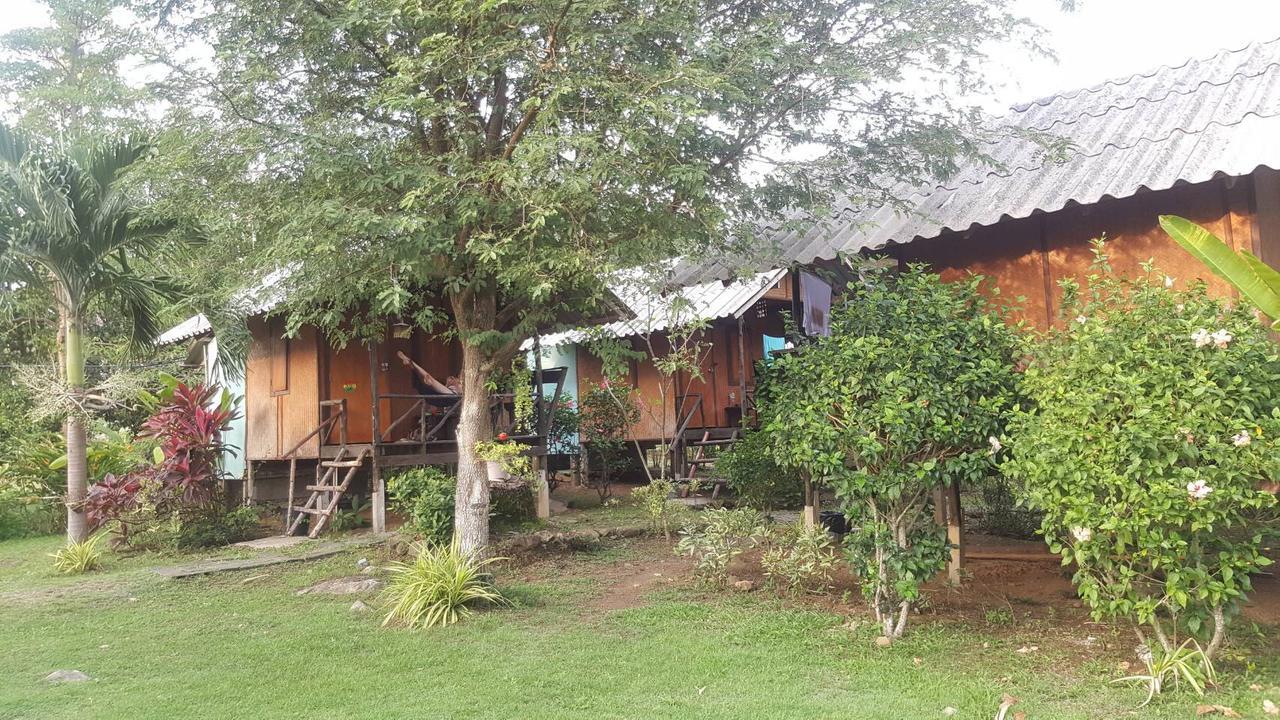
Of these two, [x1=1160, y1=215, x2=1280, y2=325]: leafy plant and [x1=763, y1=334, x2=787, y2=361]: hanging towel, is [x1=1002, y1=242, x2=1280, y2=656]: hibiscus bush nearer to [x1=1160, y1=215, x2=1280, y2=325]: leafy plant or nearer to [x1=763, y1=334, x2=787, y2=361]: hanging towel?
[x1=1160, y1=215, x2=1280, y2=325]: leafy plant

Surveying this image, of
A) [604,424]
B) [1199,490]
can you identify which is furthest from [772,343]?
[1199,490]

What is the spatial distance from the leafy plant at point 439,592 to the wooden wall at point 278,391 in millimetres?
6193

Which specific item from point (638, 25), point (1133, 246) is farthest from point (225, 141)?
point (1133, 246)

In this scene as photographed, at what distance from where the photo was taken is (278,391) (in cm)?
1315

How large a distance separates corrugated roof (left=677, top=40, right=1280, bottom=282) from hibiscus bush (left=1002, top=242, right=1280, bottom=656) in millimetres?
1932

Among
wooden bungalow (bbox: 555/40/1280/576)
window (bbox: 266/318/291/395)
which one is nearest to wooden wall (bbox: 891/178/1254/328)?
wooden bungalow (bbox: 555/40/1280/576)

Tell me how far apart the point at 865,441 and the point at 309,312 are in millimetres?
4972

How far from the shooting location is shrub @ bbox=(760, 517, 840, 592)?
23.2 ft

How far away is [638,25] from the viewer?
6.36 meters

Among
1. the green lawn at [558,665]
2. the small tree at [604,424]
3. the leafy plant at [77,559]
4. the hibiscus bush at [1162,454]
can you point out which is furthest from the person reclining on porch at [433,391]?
the hibiscus bush at [1162,454]

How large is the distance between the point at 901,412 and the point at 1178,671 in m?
1.98

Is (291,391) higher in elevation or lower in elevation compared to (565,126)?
lower

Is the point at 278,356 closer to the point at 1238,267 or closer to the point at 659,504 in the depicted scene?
the point at 659,504

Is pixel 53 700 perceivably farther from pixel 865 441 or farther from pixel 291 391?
pixel 291 391
